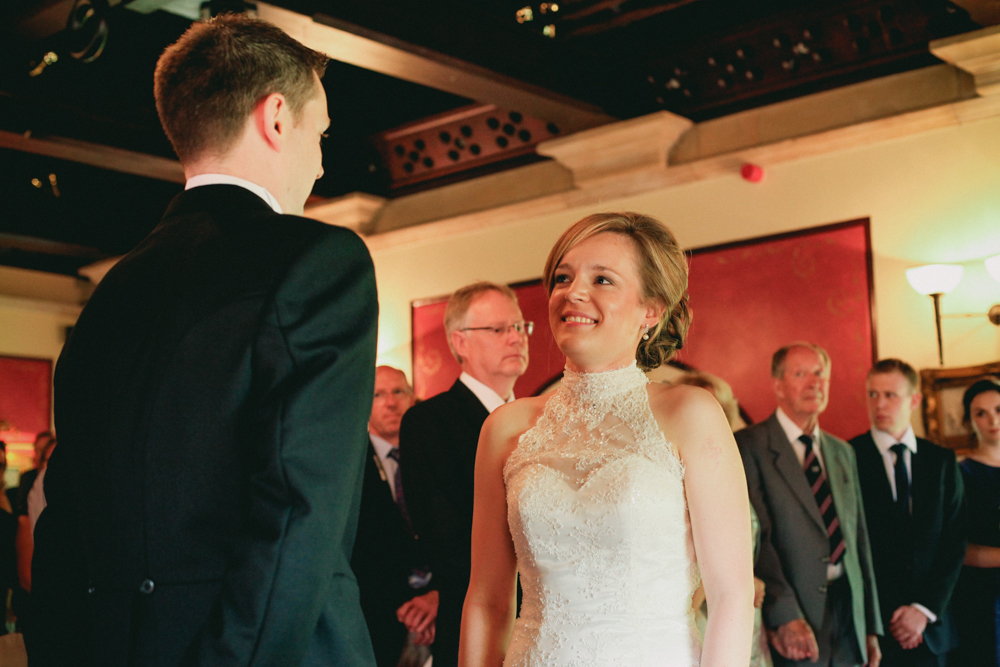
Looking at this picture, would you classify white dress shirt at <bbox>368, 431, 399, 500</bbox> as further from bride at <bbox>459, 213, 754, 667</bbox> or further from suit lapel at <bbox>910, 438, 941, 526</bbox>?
suit lapel at <bbox>910, 438, 941, 526</bbox>

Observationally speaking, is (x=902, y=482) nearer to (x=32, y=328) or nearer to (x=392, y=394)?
(x=392, y=394)

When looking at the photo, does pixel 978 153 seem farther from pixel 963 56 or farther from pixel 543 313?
pixel 543 313

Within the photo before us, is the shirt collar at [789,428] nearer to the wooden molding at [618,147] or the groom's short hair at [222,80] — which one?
the wooden molding at [618,147]

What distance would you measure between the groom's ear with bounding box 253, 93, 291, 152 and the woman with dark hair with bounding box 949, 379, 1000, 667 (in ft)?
14.3

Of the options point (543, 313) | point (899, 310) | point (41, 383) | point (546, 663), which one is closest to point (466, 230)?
point (543, 313)

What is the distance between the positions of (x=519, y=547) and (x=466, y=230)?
5.63 metres

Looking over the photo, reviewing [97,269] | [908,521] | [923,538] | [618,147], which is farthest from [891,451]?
[97,269]

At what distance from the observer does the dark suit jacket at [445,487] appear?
312 centimetres

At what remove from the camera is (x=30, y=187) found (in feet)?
28.2

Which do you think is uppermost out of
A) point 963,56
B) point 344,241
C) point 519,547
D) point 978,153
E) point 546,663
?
point 963,56

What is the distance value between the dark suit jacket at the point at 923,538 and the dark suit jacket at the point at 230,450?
155 inches

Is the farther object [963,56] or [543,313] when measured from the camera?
[543,313]

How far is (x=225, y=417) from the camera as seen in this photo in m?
1.36

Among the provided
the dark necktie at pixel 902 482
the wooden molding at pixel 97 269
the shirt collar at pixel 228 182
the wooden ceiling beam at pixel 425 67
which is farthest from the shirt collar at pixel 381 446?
the wooden molding at pixel 97 269
